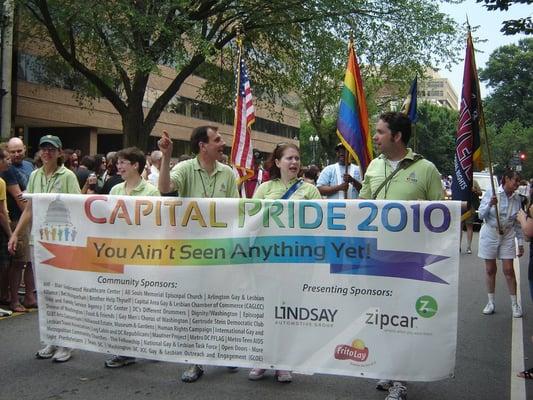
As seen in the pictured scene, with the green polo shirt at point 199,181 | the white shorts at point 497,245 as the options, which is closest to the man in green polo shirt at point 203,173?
the green polo shirt at point 199,181

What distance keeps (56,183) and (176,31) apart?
12961 mm

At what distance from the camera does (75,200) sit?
5.10 metres

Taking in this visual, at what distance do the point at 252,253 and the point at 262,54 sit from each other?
19.1 metres

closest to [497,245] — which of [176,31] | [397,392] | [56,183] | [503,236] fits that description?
[503,236]

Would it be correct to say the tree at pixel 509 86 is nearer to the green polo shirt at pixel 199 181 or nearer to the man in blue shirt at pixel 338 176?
the man in blue shirt at pixel 338 176

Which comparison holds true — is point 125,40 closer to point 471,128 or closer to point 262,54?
point 262,54

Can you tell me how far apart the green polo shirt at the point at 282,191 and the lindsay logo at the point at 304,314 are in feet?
3.18

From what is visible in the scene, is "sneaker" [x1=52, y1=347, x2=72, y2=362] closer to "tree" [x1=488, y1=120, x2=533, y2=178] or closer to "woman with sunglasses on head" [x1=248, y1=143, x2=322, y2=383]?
"woman with sunglasses on head" [x1=248, y1=143, x2=322, y2=383]

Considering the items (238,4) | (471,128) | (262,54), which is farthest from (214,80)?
(471,128)

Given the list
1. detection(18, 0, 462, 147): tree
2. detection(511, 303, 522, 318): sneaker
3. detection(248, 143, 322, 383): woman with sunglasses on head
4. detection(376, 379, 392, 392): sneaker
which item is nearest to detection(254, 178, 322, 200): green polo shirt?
detection(248, 143, 322, 383): woman with sunglasses on head

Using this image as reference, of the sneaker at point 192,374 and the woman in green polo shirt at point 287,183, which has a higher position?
the woman in green polo shirt at point 287,183

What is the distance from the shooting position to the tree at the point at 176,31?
1708cm

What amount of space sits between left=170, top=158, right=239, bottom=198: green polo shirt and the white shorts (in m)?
4.08

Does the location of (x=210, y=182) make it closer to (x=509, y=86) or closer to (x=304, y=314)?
(x=304, y=314)
